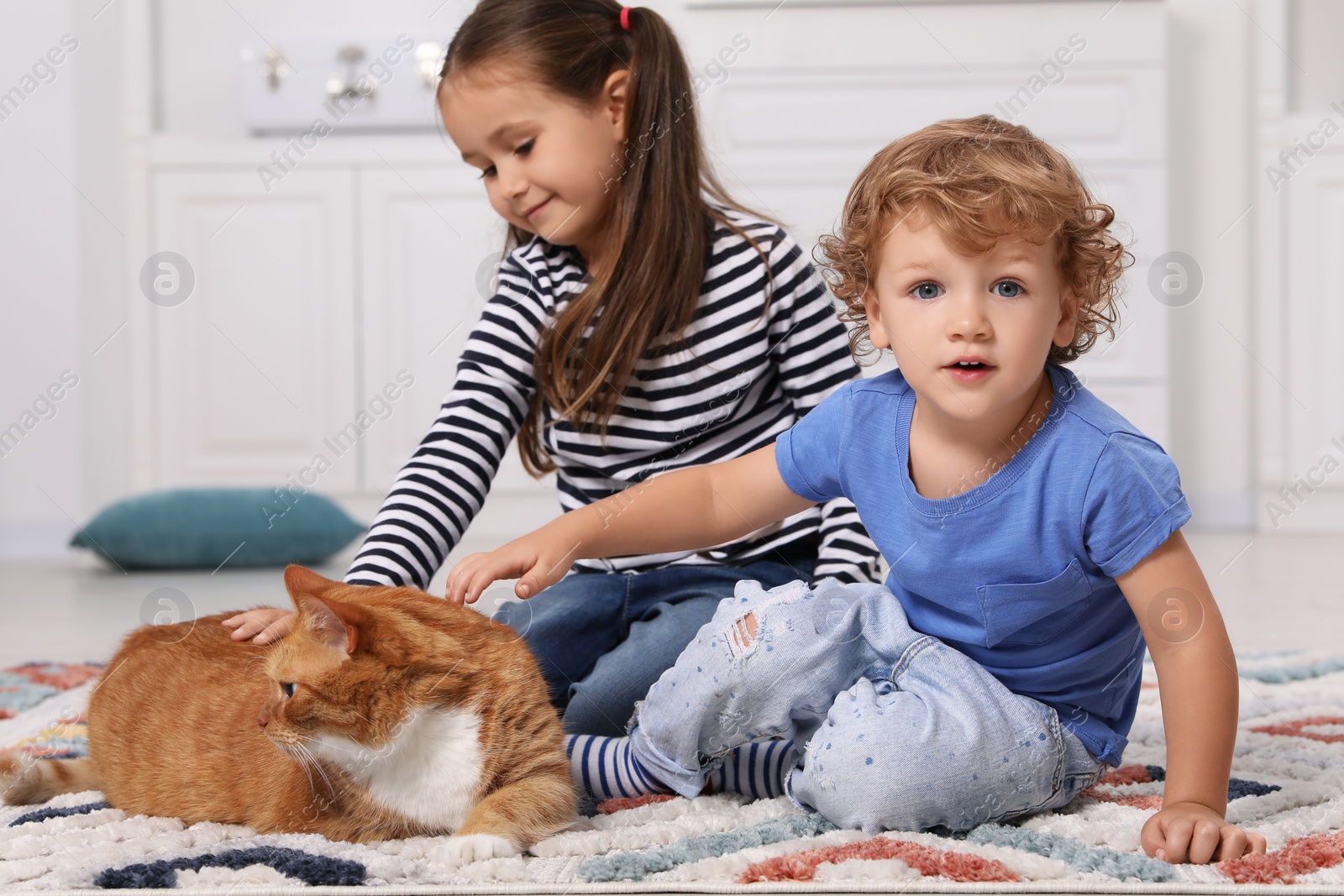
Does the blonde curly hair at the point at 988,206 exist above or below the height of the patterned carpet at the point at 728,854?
above

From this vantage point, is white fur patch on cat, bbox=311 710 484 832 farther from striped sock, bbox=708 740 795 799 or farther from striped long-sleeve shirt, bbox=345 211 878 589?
striped long-sleeve shirt, bbox=345 211 878 589

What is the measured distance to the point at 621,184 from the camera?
3.38 feet

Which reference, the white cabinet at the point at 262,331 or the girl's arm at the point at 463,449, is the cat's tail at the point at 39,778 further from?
the white cabinet at the point at 262,331

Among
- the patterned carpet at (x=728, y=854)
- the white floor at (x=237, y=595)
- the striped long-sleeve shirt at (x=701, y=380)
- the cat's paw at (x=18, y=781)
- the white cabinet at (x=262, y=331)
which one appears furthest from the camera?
the white cabinet at (x=262, y=331)

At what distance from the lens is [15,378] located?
2680 millimetres

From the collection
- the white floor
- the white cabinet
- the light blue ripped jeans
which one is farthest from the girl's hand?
the white cabinet

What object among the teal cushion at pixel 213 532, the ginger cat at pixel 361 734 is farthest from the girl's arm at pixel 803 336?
the teal cushion at pixel 213 532

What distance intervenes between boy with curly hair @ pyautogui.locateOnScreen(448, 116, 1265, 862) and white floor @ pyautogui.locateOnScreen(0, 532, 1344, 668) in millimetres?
323

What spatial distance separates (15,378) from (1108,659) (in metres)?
2.64

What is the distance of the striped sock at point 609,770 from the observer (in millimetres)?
785

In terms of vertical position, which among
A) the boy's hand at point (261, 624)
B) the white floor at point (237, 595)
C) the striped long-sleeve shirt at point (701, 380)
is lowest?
the white floor at point (237, 595)

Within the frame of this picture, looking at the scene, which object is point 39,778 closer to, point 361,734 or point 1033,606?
point 361,734

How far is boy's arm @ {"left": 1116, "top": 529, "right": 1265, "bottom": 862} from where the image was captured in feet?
2.08

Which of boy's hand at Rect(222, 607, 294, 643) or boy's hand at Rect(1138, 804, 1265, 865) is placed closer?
boy's hand at Rect(1138, 804, 1265, 865)
